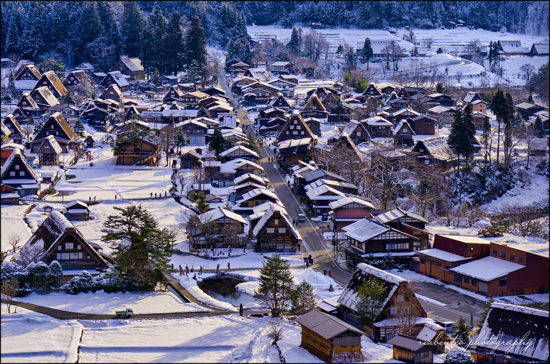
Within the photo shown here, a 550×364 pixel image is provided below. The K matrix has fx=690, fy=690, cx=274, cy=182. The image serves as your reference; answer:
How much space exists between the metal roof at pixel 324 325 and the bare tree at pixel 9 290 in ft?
34.3

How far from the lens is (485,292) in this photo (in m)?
28.9

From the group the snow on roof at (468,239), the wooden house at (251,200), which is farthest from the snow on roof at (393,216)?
the wooden house at (251,200)

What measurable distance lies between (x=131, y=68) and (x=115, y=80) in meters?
4.71

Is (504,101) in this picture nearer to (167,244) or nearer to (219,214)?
(219,214)

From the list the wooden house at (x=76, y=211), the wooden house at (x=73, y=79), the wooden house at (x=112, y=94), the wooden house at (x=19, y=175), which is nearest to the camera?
the wooden house at (x=76, y=211)

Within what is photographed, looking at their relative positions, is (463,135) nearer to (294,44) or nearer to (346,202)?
(346,202)

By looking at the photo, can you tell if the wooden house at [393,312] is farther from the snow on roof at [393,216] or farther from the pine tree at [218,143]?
the pine tree at [218,143]

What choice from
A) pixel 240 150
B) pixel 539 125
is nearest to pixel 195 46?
Answer: pixel 240 150

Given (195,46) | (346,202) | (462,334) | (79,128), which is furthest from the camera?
(195,46)

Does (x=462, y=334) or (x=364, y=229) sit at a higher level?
(x=364, y=229)

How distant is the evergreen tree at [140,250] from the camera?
91.2ft

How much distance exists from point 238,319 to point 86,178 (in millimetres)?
24241

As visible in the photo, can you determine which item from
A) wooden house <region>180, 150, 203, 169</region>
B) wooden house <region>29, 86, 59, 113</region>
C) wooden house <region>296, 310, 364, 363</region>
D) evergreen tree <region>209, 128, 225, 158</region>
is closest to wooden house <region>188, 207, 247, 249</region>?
wooden house <region>296, 310, 364, 363</region>

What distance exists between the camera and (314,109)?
6488 centimetres
